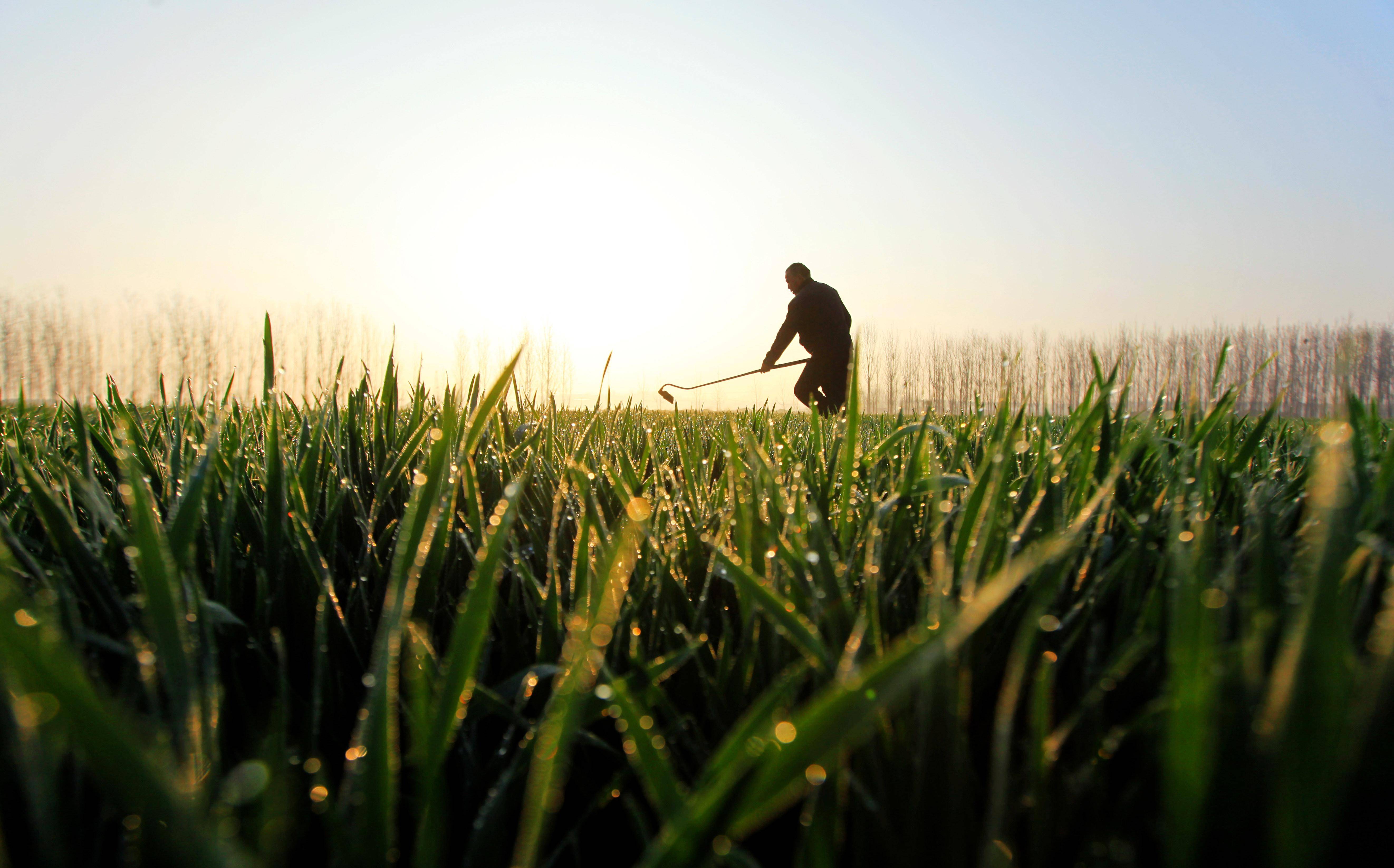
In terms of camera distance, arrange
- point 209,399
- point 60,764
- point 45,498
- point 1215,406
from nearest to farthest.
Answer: point 60,764
point 45,498
point 1215,406
point 209,399

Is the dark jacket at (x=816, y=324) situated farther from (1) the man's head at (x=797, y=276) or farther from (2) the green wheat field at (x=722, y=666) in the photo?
(2) the green wheat field at (x=722, y=666)

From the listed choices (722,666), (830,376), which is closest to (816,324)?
(830,376)

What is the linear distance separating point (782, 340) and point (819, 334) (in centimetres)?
58

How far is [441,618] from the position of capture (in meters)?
0.64

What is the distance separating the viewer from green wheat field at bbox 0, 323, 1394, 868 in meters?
0.24

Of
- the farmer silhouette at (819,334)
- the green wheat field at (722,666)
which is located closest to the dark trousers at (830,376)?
the farmer silhouette at (819,334)

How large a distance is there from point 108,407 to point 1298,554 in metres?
1.87

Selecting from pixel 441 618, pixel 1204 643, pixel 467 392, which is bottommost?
pixel 441 618

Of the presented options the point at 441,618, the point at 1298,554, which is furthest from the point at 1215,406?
the point at 441,618

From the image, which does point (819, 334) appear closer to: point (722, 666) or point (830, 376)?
point (830, 376)

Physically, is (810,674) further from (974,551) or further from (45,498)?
(45,498)

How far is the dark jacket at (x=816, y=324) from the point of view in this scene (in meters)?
7.48

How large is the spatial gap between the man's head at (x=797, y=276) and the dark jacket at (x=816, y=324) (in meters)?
0.24

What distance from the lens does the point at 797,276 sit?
8367mm
